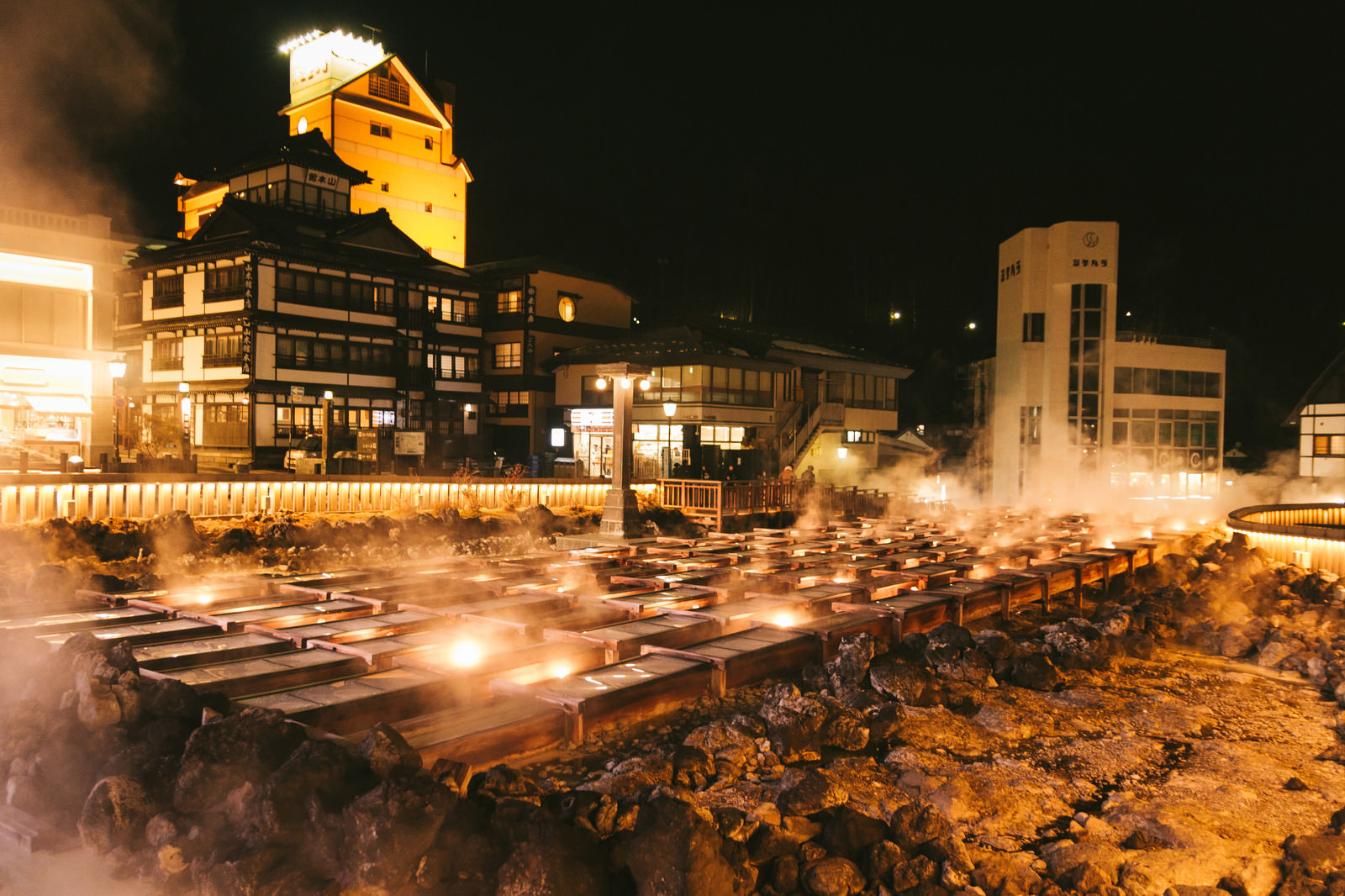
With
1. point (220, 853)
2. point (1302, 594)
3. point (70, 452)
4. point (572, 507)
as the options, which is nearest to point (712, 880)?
point (220, 853)

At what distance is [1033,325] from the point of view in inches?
1334

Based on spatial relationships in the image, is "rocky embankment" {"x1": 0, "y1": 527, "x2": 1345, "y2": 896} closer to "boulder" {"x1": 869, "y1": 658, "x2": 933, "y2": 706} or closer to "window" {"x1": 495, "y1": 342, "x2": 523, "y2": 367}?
"boulder" {"x1": 869, "y1": 658, "x2": 933, "y2": 706}

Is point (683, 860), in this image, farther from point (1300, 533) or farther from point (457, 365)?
point (457, 365)

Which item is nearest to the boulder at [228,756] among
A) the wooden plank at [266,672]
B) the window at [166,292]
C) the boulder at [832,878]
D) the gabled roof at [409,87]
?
the wooden plank at [266,672]

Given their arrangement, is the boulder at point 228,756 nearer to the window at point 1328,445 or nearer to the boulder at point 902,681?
the boulder at point 902,681

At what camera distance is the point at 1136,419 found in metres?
33.7

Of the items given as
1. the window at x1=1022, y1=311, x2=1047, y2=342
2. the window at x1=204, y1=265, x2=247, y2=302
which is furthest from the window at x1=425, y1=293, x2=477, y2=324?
the window at x1=1022, y1=311, x2=1047, y2=342

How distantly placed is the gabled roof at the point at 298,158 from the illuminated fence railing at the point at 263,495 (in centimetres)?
2064

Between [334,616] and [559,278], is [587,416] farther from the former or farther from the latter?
[334,616]

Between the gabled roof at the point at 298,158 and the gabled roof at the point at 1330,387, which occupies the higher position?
the gabled roof at the point at 298,158

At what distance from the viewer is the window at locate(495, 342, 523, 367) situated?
36.4 meters

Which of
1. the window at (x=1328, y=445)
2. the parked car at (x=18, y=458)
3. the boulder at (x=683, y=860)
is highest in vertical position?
the window at (x=1328, y=445)

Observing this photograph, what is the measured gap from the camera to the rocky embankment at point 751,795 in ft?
15.1

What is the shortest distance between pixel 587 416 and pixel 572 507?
33.1 ft
